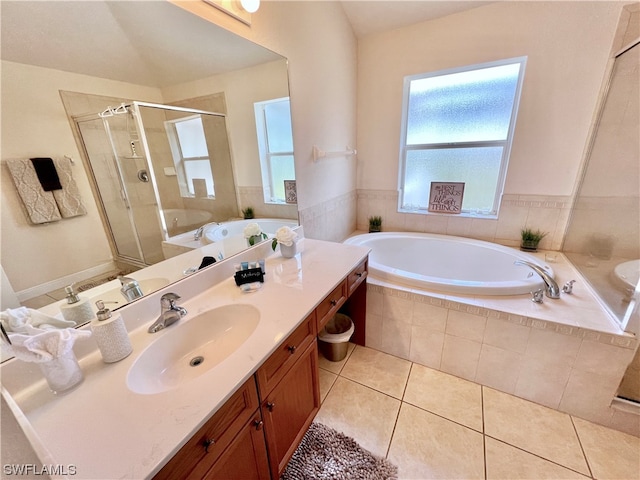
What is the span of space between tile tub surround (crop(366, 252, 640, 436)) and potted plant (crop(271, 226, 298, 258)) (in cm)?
63

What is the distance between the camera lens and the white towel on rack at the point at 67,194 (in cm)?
74

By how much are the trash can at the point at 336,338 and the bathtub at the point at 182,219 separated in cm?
109

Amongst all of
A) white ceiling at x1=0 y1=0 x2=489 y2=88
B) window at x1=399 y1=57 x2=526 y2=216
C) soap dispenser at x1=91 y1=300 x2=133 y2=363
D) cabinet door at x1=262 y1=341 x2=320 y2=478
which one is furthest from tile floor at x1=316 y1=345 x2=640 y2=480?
white ceiling at x1=0 y1=0 x2=489 y2=88

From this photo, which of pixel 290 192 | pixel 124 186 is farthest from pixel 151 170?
pixel 290 192

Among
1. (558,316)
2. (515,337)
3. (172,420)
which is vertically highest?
(172,420)

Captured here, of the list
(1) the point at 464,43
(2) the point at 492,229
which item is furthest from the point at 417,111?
(2) the point at 492,229

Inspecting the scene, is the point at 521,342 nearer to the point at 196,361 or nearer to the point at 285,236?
the point at 285,236

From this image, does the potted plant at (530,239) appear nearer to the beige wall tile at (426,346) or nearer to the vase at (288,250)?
the beige wall tile at (426,346)

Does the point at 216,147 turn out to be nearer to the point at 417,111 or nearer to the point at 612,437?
the point at 417,111

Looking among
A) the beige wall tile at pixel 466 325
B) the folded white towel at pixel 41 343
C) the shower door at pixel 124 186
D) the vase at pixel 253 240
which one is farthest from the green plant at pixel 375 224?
the folded white towel at pixel 41 343

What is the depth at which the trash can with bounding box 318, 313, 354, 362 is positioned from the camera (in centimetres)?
172

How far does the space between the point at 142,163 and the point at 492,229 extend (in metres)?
2.69

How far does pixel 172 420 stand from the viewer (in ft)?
1.98

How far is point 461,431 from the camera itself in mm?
1342
